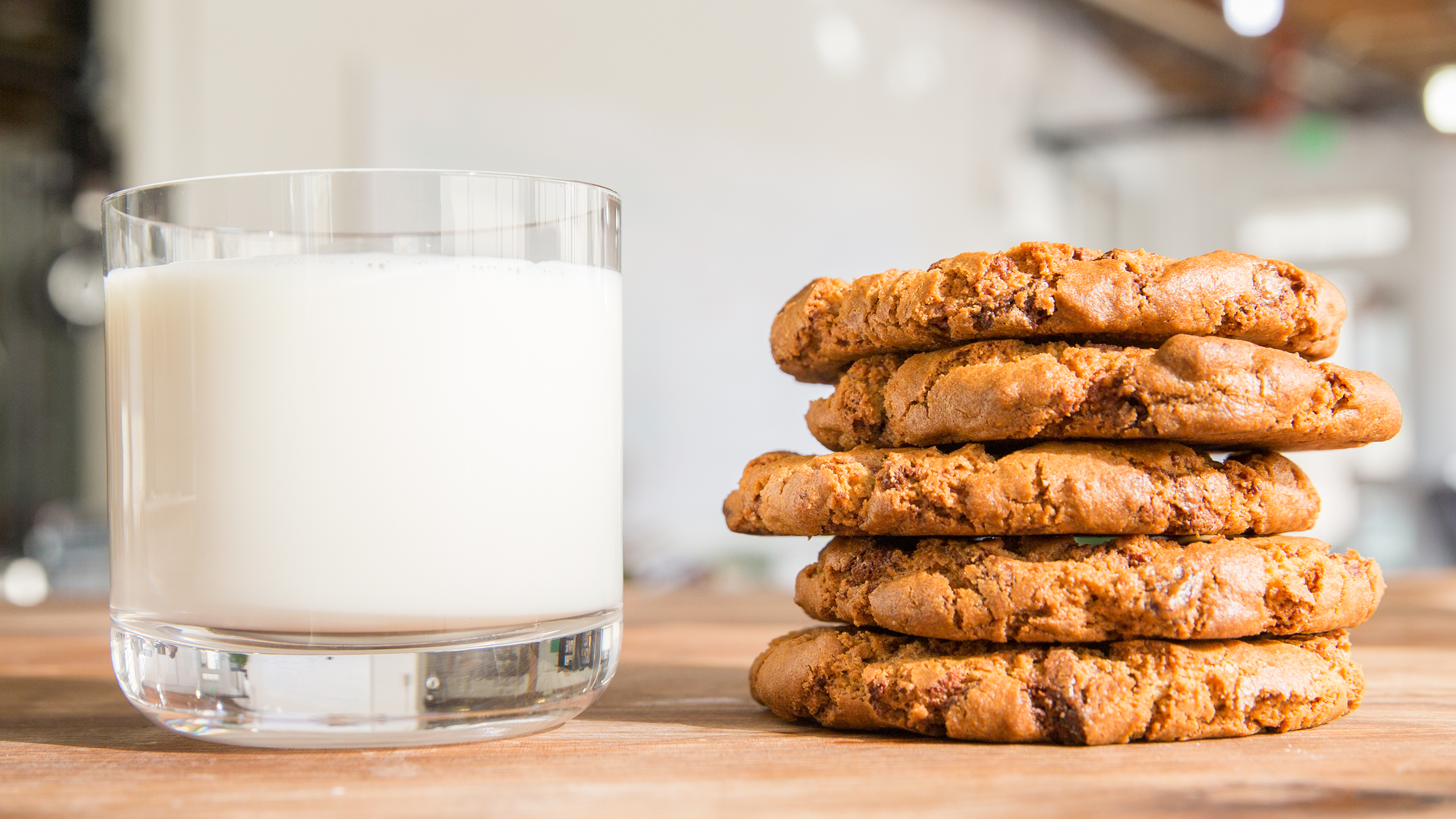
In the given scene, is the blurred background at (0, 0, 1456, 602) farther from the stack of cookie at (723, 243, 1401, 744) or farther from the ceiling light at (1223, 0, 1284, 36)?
the stack of cookie at (723, 243, 1401, 744)

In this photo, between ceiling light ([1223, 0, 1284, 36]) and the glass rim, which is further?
ceiling light ([1223, 0, 1284, 36])

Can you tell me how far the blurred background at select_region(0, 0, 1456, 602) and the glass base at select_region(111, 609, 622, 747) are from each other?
2.27 meters

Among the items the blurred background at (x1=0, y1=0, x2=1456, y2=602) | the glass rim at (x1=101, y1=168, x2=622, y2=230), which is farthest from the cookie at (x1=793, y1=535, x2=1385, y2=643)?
the blurred background at (x1=0, y1=0, x2=1456, y2=602)

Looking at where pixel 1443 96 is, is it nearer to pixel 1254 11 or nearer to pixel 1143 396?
pixel 1254 11

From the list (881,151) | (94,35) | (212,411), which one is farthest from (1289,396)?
(881,151)

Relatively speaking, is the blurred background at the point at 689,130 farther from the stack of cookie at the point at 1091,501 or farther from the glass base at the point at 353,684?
the stack of cookie at the point at 1091,501

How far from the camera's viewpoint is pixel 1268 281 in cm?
63

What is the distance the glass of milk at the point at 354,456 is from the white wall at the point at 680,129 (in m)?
2.28

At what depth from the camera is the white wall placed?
2.72m

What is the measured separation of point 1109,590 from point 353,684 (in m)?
0.38

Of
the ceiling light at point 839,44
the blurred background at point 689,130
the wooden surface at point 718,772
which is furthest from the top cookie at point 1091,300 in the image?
the ceiling light at point 839,44

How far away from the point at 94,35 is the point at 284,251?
2690 mm

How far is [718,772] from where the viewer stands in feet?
1.82

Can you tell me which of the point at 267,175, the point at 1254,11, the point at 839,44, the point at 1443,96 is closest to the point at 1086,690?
the point at 267,175
